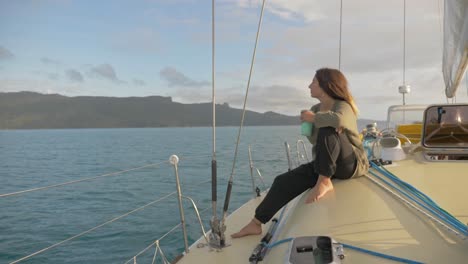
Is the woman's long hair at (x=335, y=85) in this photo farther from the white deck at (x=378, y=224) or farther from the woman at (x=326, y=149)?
the white deck at (x=378, y=224)

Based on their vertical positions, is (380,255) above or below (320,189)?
below

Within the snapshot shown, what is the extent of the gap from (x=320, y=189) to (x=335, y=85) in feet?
2.33

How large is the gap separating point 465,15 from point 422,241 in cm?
157

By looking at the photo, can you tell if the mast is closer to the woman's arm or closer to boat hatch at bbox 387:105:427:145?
the woman's arm

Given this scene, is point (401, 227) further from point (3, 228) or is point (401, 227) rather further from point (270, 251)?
point (3, 228)

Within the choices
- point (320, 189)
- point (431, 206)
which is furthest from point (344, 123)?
point (431, 206)

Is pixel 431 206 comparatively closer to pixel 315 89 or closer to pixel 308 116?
pixel 308 116

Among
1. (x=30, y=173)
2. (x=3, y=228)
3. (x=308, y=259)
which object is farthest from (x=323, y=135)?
(x=30, y=173)

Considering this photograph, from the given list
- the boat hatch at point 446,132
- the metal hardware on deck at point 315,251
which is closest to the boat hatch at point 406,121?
the boat hatch at point 446,132

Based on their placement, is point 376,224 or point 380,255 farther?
point 376,224

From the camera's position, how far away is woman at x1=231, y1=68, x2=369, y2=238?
7.23ft

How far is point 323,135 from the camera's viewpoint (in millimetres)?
2219

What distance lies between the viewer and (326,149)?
220 cm

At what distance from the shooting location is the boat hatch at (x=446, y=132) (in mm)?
3330
